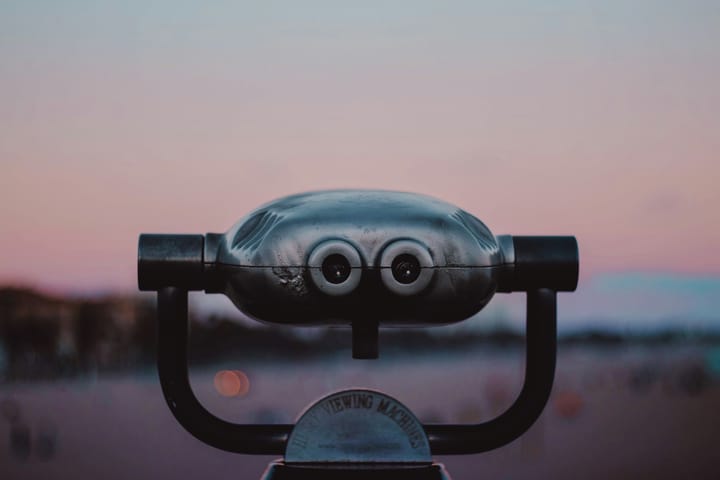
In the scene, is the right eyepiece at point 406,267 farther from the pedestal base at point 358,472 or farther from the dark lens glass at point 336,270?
the pedestal base at point 358,472

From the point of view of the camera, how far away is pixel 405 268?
2053 millimetres

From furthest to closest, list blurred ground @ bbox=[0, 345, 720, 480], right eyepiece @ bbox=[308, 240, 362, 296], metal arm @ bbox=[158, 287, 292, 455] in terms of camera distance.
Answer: blurred ground @ bbox=[0, 345, 720, 480] → metal arm @ bbox=[158, 287, 292, 455] → right eyepiece @ bbox=[308, 240, 362, 296]

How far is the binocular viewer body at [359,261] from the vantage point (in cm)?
204

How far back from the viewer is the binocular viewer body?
6.70ft

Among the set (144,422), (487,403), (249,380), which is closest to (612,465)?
(487,403)

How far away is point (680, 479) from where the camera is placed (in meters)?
38.0

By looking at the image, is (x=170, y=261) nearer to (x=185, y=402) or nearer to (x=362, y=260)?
(x=185, y=402)

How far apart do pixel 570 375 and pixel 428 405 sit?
2029 cm

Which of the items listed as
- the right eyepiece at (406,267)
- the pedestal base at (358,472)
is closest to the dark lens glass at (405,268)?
the right eyepiece at (406,267)

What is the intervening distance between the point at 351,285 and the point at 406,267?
0.31 feet

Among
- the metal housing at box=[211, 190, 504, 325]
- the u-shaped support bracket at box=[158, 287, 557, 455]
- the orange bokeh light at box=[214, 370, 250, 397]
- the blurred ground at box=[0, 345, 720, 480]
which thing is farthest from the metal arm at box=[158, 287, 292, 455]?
the orange bokeh light at box=[214, 370, 250, 397]

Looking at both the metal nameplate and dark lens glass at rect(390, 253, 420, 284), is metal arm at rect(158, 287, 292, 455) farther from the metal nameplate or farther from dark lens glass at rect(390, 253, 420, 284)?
dark lens glass at rect(390, 253, 420, 284)

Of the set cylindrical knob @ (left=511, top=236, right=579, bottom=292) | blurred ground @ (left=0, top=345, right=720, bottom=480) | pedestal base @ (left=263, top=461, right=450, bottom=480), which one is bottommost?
blurred ground @ (left=0, top=345, right=720, bottom=480)

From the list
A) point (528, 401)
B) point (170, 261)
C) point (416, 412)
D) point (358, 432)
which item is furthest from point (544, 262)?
point (416, 412)
